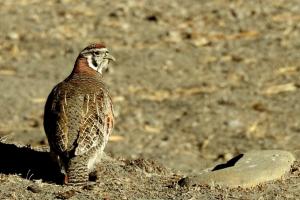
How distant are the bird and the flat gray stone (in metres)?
1.03

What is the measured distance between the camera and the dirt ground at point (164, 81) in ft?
34.7

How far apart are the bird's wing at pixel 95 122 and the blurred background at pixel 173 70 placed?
3.21m

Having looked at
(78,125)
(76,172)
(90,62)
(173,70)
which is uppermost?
(173,70)

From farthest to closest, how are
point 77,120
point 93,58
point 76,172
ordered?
point 93,58 < point 77,120 < point 76,172

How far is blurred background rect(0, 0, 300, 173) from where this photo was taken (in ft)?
50.6

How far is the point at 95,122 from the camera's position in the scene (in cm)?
941

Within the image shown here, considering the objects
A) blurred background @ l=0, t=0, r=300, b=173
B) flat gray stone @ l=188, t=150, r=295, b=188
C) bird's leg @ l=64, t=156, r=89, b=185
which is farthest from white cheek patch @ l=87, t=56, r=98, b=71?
blurred background @ l=0, t=0, r=300, b=173

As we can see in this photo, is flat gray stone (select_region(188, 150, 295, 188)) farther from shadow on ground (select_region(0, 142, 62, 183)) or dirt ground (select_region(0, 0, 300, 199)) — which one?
shadow on ground (select_region(0, 142, 62, 183))

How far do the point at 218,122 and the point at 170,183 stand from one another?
635 centimetres

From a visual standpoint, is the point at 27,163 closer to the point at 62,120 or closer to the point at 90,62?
the point at 62,120

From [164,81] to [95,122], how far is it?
8524 mm

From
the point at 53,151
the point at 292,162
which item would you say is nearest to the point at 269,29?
the point at 292,162

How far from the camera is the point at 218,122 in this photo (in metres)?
16.0

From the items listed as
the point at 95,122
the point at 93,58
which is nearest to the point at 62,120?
the point at 95,122
